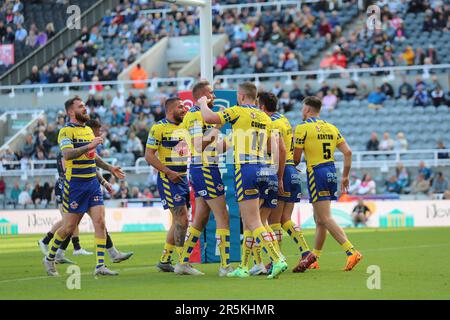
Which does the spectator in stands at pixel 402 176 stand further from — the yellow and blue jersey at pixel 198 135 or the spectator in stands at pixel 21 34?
the spectator in stands at pixel 21 34

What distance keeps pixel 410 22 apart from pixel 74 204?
26.5 meters

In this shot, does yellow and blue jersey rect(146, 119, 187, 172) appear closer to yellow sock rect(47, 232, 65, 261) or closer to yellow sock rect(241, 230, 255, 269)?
yellow sock rect(241, 230, 255, 269)

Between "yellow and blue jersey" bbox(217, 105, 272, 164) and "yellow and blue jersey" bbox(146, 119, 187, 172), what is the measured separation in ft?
5.80

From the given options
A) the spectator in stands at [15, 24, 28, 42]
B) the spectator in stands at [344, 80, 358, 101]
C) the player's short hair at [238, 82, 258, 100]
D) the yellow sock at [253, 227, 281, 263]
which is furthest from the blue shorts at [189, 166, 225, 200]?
the spectator in stands at [15, 24, 28, 42]

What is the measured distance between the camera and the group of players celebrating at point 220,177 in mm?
13492

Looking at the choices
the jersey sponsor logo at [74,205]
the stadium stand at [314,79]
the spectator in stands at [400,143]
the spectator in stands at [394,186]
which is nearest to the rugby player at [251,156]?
the jersey sponsor logo at [74,205]

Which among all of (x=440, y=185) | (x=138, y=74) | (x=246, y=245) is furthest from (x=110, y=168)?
(x=138, y=74)

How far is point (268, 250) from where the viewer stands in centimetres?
1321

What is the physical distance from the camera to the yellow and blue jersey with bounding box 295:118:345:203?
1496 cm

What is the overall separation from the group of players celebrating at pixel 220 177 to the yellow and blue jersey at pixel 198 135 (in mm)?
13

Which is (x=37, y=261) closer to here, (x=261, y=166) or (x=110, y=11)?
(x=261, y=166)

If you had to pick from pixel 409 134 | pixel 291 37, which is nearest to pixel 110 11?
pixel 291 37

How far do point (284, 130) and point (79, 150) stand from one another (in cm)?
291

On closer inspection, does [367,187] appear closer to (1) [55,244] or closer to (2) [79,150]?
(1) [55,244]
